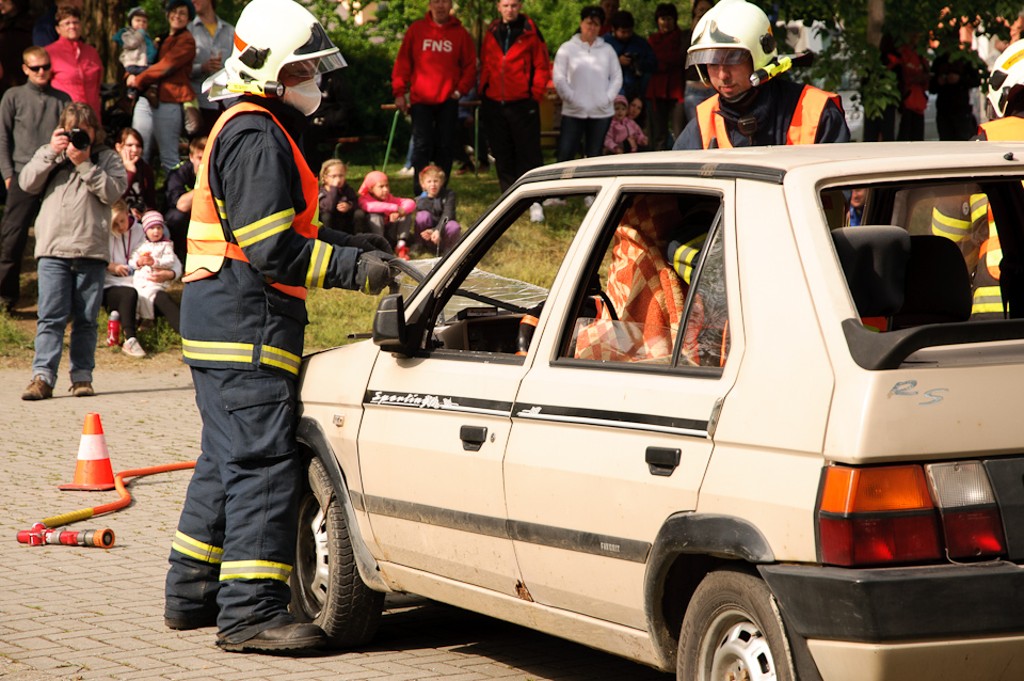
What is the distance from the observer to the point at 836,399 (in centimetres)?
368

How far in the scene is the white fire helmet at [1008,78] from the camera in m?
6.81

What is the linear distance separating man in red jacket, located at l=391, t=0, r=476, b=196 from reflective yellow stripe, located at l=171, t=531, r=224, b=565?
35.0 ft

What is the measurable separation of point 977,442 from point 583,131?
14032mm

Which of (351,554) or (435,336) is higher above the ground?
(435,336)

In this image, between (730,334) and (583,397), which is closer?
(730,334)

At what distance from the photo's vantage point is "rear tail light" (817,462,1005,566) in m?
3.61

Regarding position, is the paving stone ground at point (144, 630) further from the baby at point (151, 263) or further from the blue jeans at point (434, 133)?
the blue jeans at point (434, 133)

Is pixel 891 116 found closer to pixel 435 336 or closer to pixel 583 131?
pixel 583 131

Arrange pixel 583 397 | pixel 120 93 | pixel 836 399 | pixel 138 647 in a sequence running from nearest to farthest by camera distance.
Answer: pixel 836 399 < pixel 583 397 < pixel 138 647 < pixel 120 93

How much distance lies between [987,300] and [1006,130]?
1935 mm

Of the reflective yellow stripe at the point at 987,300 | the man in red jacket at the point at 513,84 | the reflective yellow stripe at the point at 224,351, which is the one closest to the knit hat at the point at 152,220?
the man in red jacket at the point at 513,84

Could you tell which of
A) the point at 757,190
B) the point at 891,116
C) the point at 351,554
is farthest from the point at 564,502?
the point at 891,116

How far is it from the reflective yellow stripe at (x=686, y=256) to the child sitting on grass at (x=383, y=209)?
1054 cm

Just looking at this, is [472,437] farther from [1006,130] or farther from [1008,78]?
[1008,78]
